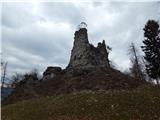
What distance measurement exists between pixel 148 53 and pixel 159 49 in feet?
7.21

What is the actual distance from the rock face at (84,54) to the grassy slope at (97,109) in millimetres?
24116

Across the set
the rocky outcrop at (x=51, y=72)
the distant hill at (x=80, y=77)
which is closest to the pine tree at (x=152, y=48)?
the distant hill at (x=80, y=77)

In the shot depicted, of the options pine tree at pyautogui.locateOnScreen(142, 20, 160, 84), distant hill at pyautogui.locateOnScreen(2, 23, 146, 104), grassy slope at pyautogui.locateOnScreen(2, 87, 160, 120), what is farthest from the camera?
pine tree at pyautogui.locateOnScreen(142, 20, 160, 84)

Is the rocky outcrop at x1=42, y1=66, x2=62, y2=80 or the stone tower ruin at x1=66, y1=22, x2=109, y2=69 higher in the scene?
the stone tower ruin at x1=66, y1=22, x2=109, y2=69

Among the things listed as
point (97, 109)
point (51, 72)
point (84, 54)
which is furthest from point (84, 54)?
point (97, 109)

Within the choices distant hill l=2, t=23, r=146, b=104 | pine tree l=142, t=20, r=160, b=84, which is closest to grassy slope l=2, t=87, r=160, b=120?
distant hill l=2, t=23, r=146, b=104

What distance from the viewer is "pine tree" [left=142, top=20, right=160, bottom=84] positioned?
53500 millimetres

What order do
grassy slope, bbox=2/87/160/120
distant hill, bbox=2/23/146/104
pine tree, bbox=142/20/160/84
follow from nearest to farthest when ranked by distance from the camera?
grassy slope, bbox=2/87/160/120 → distant hill, bbox=2/23/146/104 → pine tree, bbox=142/20/160/84

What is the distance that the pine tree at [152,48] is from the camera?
5350 centimetres

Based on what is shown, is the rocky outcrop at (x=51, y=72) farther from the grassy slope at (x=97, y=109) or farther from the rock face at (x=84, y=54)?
the grassy slope at (x=97, y=109)

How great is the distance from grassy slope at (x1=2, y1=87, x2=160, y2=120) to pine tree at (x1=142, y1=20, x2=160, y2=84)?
22.8 m

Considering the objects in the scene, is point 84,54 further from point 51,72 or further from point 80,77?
point 80,77

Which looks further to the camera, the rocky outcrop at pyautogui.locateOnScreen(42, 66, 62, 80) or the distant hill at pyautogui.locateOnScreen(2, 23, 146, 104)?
the rocky outcrop at pyautogui.locateOnScreen(42, 66, 62, 80)

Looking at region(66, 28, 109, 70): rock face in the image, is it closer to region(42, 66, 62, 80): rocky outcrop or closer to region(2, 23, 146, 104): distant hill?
region(2, 23, 146, 104): distant hill
